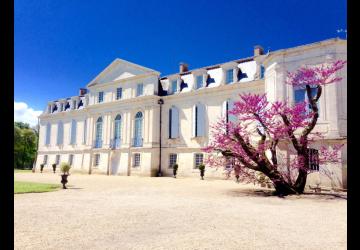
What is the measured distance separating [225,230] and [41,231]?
12.0 feet

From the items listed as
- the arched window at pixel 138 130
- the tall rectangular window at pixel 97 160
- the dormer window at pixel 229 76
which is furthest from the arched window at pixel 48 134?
the dormer window at pixel 229 76

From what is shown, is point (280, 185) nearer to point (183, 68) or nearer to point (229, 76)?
point (229, 76)

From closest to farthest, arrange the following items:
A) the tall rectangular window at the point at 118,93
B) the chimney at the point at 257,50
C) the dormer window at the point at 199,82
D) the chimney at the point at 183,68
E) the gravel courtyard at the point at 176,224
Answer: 1. the gravel courtyard at the point at 176,224
2. the chimney at the point at 257,50
3. the dormer window at the point at 199,82
4. the chimney at the point at 183,68
5. the tall rectangular window at the point at 118,93

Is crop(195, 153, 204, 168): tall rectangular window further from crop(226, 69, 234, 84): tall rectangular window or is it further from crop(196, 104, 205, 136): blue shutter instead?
crop(226, 69, 234, 84): tall rectangular window

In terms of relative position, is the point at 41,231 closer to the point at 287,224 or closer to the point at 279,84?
the point at 287,224

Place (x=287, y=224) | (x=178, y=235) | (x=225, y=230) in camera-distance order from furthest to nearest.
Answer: (x=287, y=224), (x=225, y=230), (x=178, y=235)

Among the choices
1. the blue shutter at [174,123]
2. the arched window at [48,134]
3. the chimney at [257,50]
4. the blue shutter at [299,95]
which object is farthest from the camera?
the arched window at [48,134]

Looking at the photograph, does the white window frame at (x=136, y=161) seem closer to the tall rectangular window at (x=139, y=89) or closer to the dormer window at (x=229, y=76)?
the tall rectangular window at (x=139, y=89)

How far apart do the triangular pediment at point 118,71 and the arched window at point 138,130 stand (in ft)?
13.3

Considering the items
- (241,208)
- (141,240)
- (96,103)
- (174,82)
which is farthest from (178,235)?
(96,103)

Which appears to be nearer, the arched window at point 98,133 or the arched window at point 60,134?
the arched window at point 98,133

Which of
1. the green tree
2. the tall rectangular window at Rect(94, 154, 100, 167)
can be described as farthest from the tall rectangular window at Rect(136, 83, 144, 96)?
the green tree

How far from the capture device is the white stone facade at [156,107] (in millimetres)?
18047

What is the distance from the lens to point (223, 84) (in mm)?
24016
